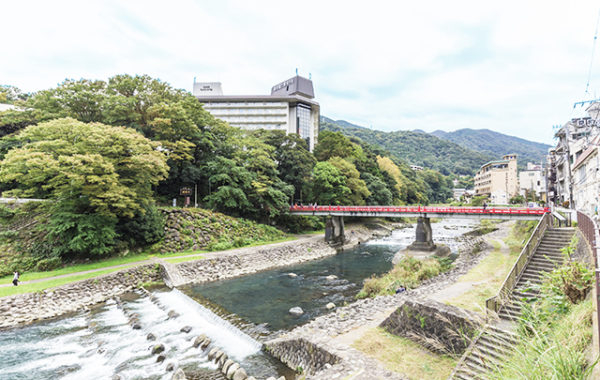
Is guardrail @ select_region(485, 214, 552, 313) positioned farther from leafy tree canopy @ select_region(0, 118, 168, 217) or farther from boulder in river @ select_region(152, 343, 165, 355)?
leafy tree canopy @ select_region(0, 118, 168, 217)

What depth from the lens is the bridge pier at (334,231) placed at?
39.4 meters

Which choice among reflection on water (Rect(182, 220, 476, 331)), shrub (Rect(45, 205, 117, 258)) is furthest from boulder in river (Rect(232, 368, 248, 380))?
shrub (Rect(45, 205, 117, 258))

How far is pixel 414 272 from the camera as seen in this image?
21.9 metres

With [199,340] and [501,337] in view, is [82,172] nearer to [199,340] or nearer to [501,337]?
[199,340]

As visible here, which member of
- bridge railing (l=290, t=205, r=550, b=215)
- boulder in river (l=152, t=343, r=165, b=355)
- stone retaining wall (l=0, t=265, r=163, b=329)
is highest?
bridge railing (l=290, t=205, r=550, b=215)

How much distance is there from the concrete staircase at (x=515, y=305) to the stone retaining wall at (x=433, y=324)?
0.93m

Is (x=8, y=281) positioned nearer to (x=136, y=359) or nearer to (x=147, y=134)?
(x=136, y=359)

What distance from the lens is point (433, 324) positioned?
439 inches

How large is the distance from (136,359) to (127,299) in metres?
8.26

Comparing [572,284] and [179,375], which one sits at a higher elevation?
[572,284]

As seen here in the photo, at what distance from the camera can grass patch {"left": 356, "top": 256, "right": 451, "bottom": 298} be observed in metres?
18.8

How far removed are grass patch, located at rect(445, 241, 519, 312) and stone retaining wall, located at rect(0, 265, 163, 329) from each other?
2124cm

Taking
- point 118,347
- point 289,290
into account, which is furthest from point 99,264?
point 289,290

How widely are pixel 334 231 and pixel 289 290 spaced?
19.5 meters
